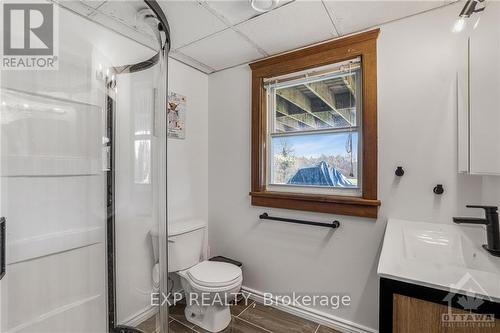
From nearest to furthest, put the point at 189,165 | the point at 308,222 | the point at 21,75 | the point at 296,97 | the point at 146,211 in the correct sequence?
1. the point at 21,75
2. the point at 146,211
3. the point at 308,222
4. the point at 296,97
5. the point at 189,165

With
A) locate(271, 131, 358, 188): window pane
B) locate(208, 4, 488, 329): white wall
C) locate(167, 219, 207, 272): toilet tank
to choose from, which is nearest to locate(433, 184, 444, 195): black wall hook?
locate(208, 4, 488, 329): white wall

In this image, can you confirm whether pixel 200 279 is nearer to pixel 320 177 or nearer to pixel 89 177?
pixel 89 177

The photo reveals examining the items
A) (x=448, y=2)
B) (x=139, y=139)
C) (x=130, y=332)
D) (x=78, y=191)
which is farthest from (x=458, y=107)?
(x=130, y=332)

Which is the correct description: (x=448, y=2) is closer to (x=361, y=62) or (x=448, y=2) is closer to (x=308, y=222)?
(x=361, y=62)

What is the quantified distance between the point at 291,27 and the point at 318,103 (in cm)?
60

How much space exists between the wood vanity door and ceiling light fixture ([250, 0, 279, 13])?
1586 mm

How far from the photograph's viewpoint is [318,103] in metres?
1.96

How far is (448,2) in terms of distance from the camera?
4.65 ft

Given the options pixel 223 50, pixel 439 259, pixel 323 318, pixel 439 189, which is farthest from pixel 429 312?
pixel 223 50

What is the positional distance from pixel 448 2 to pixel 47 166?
2481mm

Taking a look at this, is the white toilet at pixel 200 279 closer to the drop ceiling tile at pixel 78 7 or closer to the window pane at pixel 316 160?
the window pane at pixel 316 160

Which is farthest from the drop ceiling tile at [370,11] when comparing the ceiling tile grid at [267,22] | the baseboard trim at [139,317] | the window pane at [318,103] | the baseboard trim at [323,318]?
the baseboard trim at [139,317]

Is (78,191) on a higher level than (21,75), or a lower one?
lower

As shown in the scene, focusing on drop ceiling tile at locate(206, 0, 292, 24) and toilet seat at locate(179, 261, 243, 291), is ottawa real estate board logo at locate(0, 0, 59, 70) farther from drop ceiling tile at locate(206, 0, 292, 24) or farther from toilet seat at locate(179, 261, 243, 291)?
toilet seat at locate(179, 261, 243, 291)
